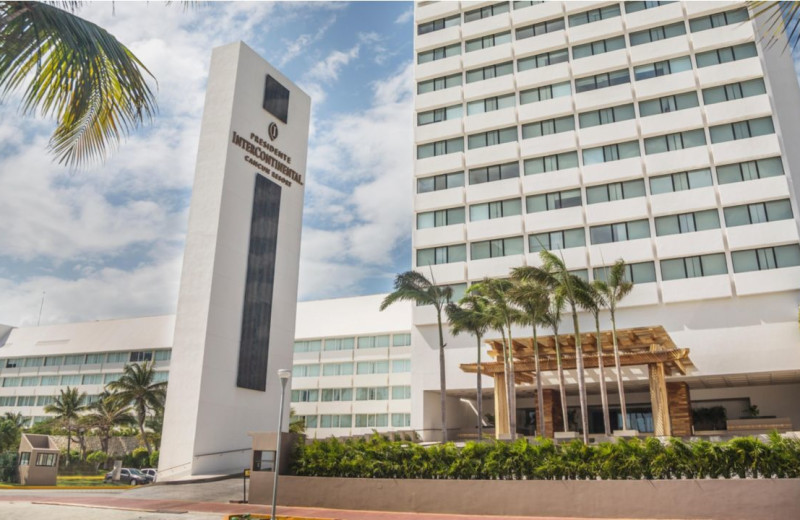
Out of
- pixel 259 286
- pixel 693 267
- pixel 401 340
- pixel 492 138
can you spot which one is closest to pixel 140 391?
pixel 259 286

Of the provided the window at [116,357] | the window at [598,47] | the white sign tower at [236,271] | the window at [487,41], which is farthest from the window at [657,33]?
the window at [116,357]

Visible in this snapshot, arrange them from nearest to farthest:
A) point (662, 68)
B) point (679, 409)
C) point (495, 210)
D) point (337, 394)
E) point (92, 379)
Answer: point (679, 409)
point (662, 68)
point (495, 210)
point (337, 394)
point (92, 379)

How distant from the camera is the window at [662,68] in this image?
155 feet

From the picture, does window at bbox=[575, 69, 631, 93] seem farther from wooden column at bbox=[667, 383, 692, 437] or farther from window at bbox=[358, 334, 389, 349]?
window at bbox=[358, 334, 389, 349]

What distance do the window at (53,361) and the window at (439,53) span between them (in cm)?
5569

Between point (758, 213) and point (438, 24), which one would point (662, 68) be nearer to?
point (758, 213)

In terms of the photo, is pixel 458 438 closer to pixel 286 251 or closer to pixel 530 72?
pixel 286 251

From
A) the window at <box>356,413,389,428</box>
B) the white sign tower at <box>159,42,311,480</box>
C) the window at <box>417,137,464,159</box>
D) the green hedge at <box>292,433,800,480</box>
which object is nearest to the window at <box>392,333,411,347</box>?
the window at <box>356,413,389,428</box>

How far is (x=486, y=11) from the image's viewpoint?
5559 cm

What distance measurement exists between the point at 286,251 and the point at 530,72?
25168 mm

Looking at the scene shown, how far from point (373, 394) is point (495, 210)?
2285cm

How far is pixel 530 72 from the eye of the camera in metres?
52.2

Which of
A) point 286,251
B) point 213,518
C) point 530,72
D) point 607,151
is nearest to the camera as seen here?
point 213,518

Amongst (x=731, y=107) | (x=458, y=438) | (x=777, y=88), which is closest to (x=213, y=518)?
(x=458, y=438)
